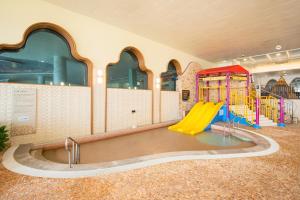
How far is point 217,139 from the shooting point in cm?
547

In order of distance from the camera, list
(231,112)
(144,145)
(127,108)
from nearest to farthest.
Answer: (144,145) → (127,108) → (231,112)

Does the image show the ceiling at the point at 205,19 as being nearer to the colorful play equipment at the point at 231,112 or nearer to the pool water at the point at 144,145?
the colorful play equipment at the point at 231,112

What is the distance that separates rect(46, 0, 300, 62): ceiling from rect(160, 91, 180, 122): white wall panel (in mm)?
2543

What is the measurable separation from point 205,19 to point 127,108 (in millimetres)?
4194

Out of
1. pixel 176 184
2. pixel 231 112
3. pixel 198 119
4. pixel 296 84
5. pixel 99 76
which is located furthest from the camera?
pixel 296 84

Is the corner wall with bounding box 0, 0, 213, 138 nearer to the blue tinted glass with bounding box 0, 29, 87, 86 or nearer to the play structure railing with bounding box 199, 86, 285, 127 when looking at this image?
the blue tinted glass with bounding box 0, 29, 87, 86

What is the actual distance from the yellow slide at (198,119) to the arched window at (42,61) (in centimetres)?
430

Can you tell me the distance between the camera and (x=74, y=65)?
16.5 ft

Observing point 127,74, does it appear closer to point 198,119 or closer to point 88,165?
point 198,119

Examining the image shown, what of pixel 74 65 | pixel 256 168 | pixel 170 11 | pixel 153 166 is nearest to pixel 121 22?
pixel 170 11

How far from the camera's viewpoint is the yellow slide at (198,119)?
643 centimetres

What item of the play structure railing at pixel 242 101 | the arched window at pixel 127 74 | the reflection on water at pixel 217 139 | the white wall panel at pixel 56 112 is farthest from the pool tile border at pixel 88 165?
the play structure railing at pixel 242 101

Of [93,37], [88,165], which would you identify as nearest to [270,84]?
[93,37]

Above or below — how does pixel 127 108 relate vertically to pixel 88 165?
above
